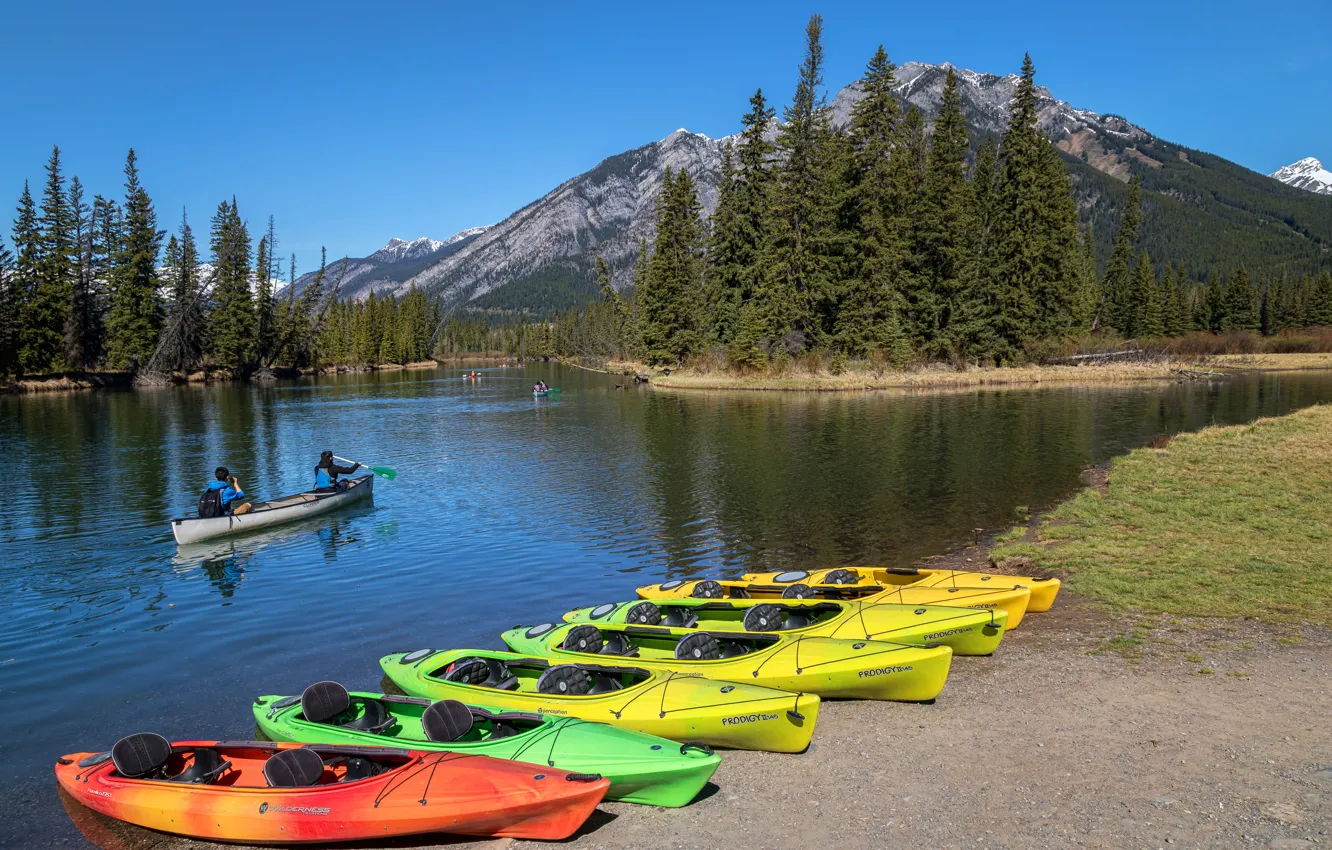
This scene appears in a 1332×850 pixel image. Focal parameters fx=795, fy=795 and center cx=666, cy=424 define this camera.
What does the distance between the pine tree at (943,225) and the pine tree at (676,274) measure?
21.9 metres

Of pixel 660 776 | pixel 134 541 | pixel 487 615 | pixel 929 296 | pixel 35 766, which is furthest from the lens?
pixel 929 296

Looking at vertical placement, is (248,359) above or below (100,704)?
above

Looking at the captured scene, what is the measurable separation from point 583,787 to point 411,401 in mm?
66238

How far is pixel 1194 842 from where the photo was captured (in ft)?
22.5

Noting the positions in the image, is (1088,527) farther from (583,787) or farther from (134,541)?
(134,541)

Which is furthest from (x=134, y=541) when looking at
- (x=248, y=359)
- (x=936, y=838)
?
A: (x=248, y=359)

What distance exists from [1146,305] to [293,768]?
393 feet

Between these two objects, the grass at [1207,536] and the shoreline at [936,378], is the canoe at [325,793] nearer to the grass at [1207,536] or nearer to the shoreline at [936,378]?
the grass at [1207,536]

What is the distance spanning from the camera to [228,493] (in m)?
22.8

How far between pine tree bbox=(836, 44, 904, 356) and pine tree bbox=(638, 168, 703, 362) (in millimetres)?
17199

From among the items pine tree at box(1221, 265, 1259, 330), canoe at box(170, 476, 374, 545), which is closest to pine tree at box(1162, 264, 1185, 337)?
pine tree at box(1221, 265, 1259, 330)

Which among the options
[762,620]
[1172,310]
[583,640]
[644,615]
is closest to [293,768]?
[583,640]

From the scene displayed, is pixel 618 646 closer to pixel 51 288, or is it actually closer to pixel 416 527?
pixel 416 527

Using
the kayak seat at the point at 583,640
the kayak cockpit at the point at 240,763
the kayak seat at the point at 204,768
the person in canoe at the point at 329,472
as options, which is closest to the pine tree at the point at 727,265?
the person in canoe at the point at 329,472
